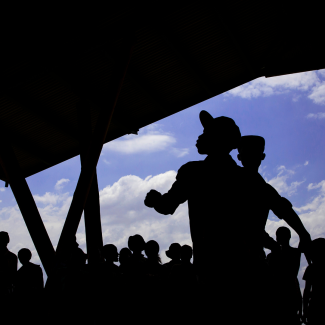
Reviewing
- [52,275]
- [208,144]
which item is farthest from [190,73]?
[208,144]

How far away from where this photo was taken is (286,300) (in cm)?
168

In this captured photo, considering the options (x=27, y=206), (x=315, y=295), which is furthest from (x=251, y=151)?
(x=27, y=206)

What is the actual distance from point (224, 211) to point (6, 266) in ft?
15.6

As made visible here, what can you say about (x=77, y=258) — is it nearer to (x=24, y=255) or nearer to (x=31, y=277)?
(x=31, y=277)

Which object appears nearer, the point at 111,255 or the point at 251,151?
the point at 251,151

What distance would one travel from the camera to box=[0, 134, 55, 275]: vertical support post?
24.5 ft

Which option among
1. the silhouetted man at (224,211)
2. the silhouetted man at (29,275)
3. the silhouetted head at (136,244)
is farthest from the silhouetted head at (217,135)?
the silhouetted man at (29,275)

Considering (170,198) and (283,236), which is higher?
(283,236)

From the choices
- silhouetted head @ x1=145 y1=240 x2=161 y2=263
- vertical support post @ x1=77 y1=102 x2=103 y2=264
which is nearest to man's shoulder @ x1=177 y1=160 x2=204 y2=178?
silhouetted head @ x1=145 y1=240 x2=161 y2=263

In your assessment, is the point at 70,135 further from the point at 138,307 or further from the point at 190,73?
the point at 138,307

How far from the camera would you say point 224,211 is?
5.57 feet

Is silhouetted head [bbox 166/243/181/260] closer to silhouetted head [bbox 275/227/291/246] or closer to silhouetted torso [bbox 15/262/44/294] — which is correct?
silhouetted head [bbox 275/227/291/246]

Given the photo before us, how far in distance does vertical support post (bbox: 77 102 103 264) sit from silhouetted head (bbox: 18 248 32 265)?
10.6 feet

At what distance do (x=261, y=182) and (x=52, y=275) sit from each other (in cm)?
463
